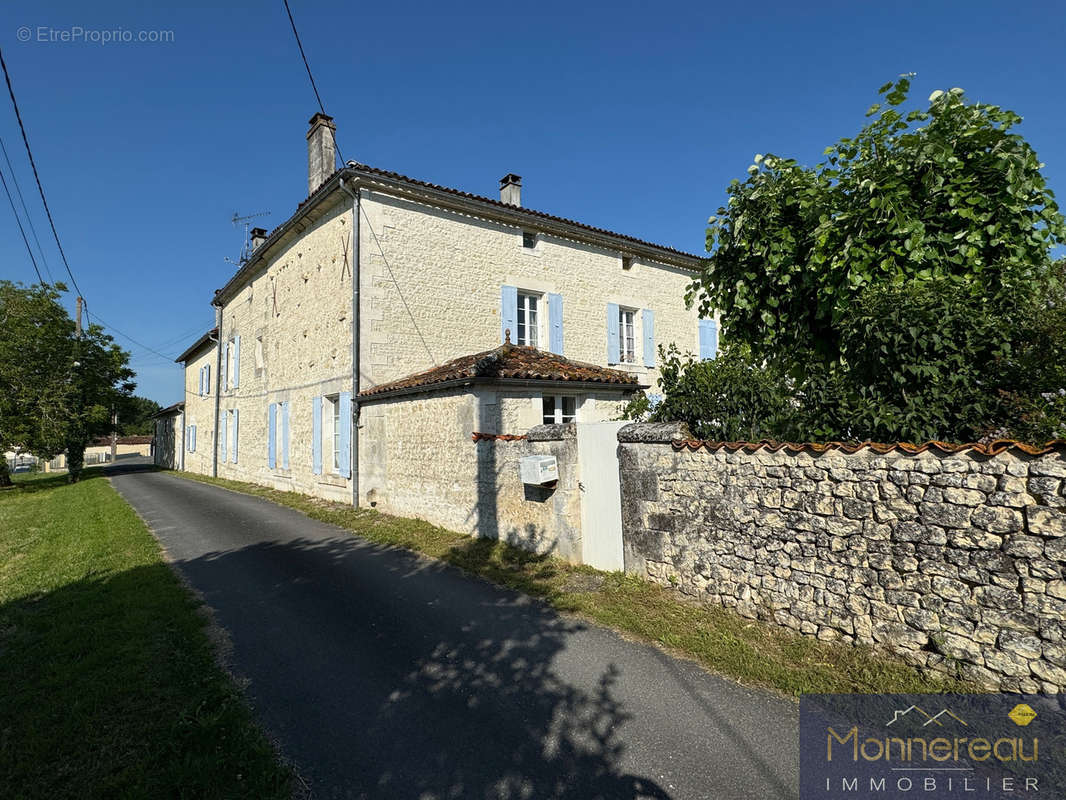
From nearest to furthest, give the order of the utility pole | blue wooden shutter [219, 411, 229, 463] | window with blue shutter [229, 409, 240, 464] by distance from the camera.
Answer: window with blue shutter [229, 409, 240, 464] < blue wooden shutter [219, 411, 229, 463] < the utility pole

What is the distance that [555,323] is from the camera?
522 inches

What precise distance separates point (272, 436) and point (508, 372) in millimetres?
10022

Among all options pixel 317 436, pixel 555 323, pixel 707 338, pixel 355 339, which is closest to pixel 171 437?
pixel 317 436

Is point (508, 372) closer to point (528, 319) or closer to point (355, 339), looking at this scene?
point (355, 339)

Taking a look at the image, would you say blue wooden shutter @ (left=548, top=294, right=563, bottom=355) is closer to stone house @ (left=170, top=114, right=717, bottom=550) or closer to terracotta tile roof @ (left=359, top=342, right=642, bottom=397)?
stone house @ (left=170, top=114, right=717, bottom=550)

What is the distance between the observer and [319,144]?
13.8 m

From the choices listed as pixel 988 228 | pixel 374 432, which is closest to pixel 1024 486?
pixel 988 228

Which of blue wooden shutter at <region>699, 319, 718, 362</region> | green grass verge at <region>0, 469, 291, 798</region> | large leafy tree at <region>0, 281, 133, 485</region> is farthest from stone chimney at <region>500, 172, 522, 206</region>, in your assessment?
large leafy tree at <region>0, 281, 133, 485</region>

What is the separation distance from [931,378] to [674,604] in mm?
2796

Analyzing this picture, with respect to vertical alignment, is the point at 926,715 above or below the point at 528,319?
below

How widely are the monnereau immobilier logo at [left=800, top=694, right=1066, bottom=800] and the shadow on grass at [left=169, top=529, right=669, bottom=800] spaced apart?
1.00 metres

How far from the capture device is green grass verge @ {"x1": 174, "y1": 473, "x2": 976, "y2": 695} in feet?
11.4

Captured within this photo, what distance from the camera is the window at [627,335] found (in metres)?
15.0

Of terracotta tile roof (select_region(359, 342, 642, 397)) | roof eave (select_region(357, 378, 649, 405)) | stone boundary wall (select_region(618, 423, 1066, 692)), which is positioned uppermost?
terracotta tile roof (select_region(359, 342, 642, 397))
